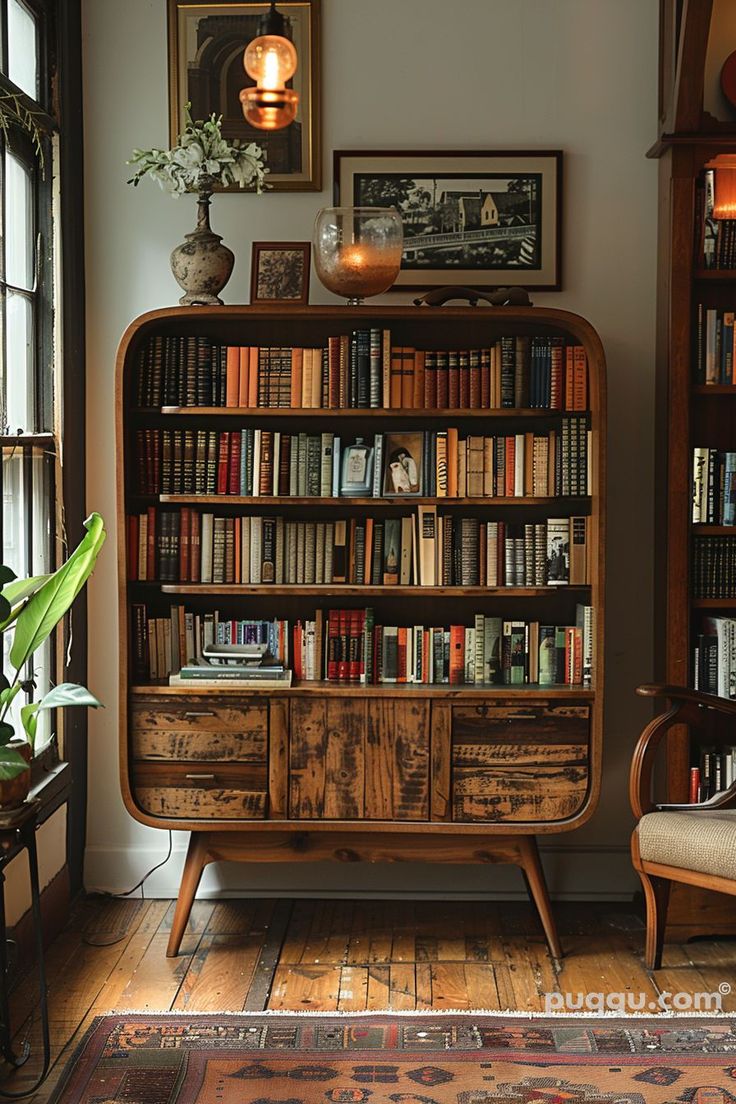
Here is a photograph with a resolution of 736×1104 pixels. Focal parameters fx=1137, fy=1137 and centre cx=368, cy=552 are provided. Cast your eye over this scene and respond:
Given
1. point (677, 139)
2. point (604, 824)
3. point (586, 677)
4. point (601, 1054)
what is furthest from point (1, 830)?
point (677, 139)

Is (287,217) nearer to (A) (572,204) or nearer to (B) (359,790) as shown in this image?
(A) (572,204)

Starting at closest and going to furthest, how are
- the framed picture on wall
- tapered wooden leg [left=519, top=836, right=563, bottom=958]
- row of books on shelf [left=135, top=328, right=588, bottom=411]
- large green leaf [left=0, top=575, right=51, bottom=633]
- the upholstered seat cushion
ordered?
large green leaf [left=0, top=575, right=51, bottom=633], the upholstered seat cushion, tapered wooden leg [left=519, top=836, right=563, bottom=958], row of books on shelf [left=135, top=328, right=588, bottom=411], the framed picture on wall

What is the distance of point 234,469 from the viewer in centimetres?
341

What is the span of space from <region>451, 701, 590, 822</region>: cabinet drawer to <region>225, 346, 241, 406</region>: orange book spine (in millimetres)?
1137

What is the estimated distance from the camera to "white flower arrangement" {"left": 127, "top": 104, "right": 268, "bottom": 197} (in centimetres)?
328

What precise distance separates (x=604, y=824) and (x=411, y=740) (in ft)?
2.81

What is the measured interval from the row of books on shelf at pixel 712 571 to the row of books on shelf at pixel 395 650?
38cm

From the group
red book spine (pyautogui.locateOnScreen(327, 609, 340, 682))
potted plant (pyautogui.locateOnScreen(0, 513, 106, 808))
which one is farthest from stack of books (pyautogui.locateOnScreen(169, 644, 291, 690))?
potted plant (pyautogui.locateOnScreen(0, 513, 106, 808))

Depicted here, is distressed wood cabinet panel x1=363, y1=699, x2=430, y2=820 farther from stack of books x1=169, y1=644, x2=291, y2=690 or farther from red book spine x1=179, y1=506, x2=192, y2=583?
red book spine x1=179, y1=506, x2=192, y2=583

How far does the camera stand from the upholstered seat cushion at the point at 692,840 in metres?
2.88

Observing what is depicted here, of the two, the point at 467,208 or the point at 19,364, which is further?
the point at 467,208

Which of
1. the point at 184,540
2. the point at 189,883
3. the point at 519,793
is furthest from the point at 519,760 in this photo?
the point at 184,540

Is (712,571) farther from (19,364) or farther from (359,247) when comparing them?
(19,364)

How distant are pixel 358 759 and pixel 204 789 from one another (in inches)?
18.0
